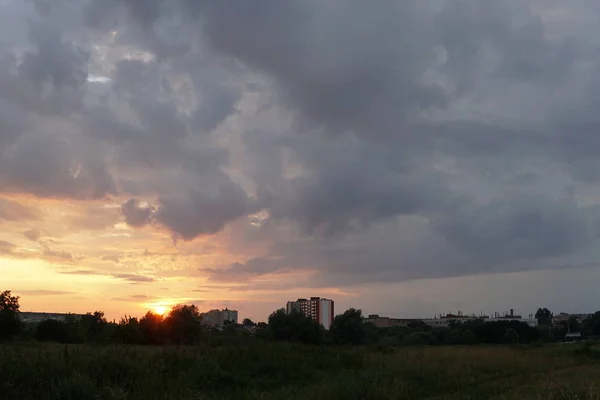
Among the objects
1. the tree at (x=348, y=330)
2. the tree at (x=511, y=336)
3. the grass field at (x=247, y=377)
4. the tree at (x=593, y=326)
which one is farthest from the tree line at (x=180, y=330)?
the tree at (x=593, y=326)

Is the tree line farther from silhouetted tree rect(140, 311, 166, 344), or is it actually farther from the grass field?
the grass field

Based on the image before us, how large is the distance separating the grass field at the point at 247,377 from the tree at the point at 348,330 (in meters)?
42.0

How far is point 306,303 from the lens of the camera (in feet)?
389

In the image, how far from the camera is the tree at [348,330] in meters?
66.9

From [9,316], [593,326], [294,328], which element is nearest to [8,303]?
[9,316]

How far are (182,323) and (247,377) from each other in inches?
2016

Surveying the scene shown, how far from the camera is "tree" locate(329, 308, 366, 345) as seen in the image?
66.9 m

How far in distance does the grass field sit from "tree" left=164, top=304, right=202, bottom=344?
43.5 metres

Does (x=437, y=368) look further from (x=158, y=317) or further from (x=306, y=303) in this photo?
(x=306, y=303)

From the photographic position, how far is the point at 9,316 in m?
63.6

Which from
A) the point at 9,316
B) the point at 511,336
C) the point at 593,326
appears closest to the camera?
the point at 9,316

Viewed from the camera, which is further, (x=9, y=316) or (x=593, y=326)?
(x=593, y=326)

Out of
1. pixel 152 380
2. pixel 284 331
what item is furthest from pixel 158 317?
pixel 152 380

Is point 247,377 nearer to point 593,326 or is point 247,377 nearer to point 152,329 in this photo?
point 152,329
